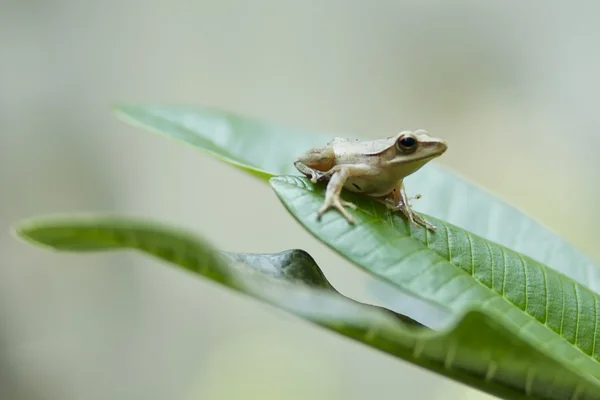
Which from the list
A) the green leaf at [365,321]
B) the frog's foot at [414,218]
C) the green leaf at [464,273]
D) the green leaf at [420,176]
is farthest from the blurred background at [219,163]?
the green leaf at [365,321]

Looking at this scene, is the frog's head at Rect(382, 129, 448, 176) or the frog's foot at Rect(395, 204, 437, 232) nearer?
the frog's foot at Rect(395, 204, 437, 232)

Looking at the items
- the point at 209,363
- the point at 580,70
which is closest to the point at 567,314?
the point at 209,363

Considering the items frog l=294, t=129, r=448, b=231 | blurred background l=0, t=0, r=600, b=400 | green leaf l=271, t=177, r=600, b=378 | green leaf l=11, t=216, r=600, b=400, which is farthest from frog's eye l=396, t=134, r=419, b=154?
blurred background l=0, t=0, r=600, b=400

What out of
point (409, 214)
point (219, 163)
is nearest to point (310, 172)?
point (409, 214)

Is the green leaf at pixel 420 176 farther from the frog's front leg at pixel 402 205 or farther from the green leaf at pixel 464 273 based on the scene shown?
the green leaf at pixel 464 273

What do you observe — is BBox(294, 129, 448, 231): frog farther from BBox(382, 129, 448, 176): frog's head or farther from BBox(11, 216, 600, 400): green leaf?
BBox(11, 216, 600, 400): green leaf

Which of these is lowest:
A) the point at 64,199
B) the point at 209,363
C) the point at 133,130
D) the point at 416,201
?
the point at 209,363

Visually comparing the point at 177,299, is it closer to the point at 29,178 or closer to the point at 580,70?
the point at 29,178

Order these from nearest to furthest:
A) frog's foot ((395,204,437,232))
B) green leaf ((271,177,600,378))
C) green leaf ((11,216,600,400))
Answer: green leaf ((11,216,600,400)), green leaf ((271,177,600,378)), frog's foot ((395,204,437,232))
